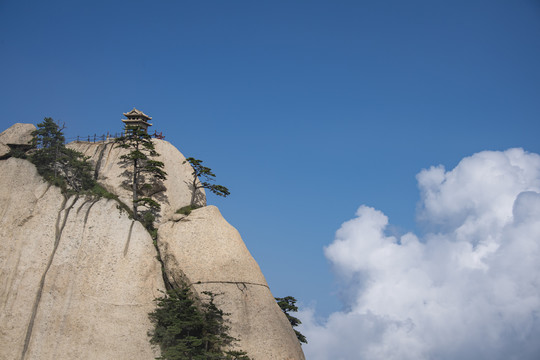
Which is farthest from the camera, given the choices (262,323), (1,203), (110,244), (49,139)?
(49,139)

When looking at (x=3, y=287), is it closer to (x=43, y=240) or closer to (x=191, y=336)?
(x=43, y=240)

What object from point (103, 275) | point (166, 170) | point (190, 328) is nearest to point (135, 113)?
point (166, 170)

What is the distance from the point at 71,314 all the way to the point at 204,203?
20957 millimetres

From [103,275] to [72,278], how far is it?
295cm

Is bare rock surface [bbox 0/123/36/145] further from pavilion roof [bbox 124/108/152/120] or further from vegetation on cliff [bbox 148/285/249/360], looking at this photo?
vegetation on cliff [bbox 148/285/249/360]

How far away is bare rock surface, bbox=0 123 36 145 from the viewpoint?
61531 mm

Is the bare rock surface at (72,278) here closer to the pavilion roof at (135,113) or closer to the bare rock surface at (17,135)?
the bare rock surface at (17,135)

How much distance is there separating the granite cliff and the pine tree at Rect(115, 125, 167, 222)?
1.53 metres

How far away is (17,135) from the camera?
61.9 meters

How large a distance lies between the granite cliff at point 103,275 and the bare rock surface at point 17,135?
6575mm

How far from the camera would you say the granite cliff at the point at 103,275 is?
46.2m

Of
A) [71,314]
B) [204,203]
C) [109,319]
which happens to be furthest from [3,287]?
[204,203]

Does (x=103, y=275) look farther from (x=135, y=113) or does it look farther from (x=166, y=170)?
(x=135, y=113)

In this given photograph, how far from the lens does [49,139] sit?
60.8m
